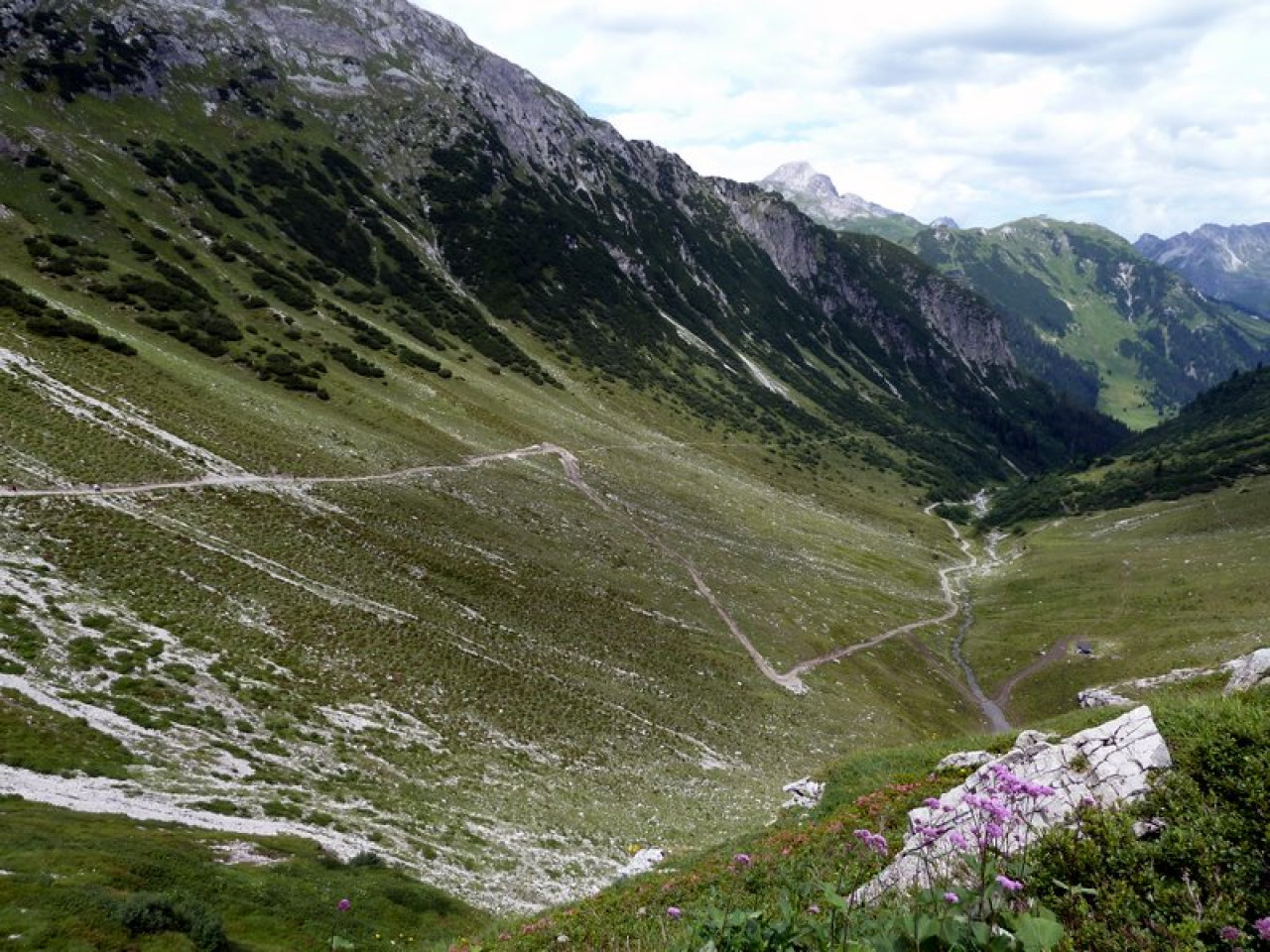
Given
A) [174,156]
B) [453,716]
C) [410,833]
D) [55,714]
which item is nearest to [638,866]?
[410,833]

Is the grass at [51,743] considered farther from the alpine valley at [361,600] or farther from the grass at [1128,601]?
the grass at [1128,601]

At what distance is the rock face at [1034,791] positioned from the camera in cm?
877

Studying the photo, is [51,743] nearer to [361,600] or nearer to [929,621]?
[361,600]

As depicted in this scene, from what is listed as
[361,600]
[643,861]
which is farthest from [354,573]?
[643,861]

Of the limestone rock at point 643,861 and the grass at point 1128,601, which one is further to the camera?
the grass at point 1128,601

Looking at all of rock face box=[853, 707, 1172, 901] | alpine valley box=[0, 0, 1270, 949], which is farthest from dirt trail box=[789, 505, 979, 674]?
Answer: rock face box=[853, 707, 1172, 901]

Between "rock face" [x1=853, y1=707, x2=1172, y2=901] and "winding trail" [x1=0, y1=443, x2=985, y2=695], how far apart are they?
50968 mm

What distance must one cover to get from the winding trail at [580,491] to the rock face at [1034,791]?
5097 centimetres

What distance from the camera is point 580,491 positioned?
91.7m

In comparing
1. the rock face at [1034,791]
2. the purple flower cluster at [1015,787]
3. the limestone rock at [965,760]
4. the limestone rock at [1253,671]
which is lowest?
the limestone rock at [965,760]

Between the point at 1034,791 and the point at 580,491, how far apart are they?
84988 mm

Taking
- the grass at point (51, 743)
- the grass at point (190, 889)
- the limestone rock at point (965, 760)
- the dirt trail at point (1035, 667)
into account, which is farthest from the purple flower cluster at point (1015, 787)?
the dirt trail at point (1035, 667)

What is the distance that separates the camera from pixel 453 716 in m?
40.8

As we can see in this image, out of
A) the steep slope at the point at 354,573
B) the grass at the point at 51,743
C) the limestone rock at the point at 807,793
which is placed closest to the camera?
the grass at the point at 51,743
